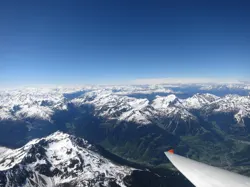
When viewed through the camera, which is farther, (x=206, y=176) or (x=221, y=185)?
(x=206, y=176)

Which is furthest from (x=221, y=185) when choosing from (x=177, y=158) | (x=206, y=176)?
(x=177, y=158)

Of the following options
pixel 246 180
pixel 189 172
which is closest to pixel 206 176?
pixel 189 172

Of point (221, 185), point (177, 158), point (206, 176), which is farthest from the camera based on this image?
point (177, 158)

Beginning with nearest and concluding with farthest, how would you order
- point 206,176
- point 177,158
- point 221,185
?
point 221,185 → point 206,176 → point 177,158

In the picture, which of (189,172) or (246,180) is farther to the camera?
(189,172)

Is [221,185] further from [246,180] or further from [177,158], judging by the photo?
[177,158]

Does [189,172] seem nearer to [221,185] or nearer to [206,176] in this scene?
[206,176]
